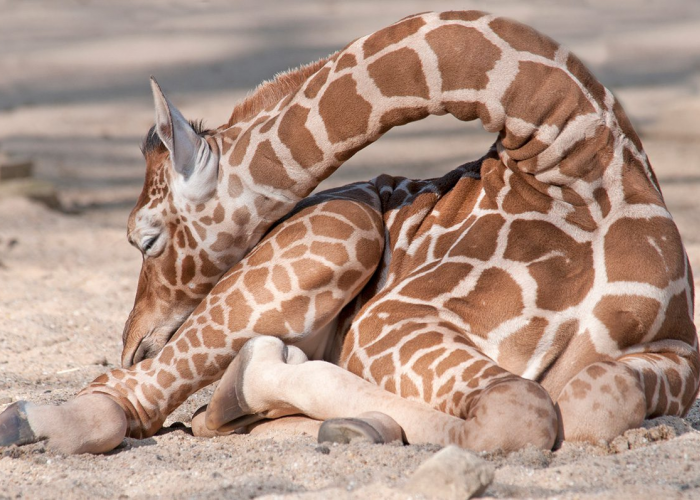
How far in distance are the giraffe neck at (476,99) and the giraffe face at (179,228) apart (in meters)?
0.30

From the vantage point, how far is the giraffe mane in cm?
343

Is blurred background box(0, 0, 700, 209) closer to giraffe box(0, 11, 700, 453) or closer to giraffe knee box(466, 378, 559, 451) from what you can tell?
giraffe box(0, 11, 700, 453)

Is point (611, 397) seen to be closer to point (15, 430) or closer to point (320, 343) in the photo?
point (320, 343)

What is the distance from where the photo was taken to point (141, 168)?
28.2 feet

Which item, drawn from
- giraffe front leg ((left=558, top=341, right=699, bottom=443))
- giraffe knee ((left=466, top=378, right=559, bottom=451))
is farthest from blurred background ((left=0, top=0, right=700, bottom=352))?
A: giraffe front leg ((left=558, top=341, right=699, bottom=443))

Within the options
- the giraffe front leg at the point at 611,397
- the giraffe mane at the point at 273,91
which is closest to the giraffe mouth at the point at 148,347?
the giraffe mane at the point at 273,91

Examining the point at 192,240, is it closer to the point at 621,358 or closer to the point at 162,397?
the point at 162,397

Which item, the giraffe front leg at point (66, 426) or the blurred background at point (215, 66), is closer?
the giraffe front leg at point (66, 426)

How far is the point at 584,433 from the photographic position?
268cm

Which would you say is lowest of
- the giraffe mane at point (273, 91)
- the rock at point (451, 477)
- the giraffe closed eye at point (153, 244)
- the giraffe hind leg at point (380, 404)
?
the giraffe hind leg at point (380, 404)

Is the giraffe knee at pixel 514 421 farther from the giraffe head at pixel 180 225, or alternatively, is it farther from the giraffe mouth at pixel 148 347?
the giraffe mouth at pixel 148 347

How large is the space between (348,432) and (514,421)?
472 millimetres

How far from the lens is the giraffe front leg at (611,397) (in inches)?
105

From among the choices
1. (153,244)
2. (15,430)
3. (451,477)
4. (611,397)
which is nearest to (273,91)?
(153,244)
